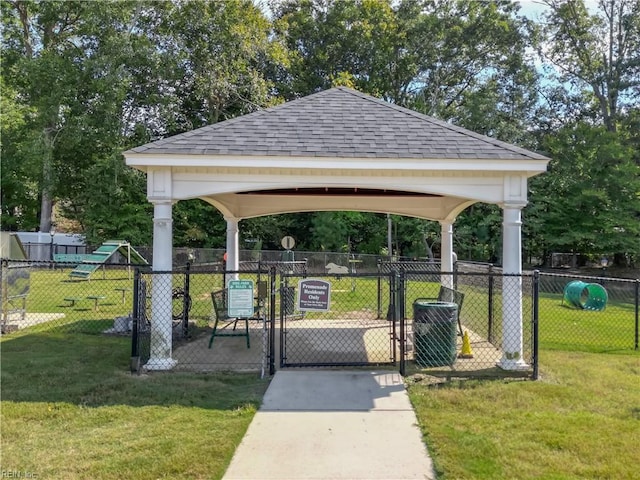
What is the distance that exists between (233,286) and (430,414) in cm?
311

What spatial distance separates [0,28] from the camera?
91.6 ft

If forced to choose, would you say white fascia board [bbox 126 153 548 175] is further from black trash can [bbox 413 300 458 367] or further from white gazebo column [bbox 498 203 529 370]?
black trash can [bbox 413 300 458 367]

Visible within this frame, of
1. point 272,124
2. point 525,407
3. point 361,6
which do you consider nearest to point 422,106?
point 361,6

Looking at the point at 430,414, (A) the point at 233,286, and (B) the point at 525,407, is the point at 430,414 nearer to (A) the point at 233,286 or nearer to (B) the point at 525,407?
(B) the point at 525,407

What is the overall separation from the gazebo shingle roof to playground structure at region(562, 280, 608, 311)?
878 cm

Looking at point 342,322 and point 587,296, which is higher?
point 587,296

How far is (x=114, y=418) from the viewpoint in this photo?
4.84 meters

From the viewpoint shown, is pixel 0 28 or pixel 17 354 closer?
pixel 17 354

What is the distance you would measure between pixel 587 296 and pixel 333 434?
1285cm

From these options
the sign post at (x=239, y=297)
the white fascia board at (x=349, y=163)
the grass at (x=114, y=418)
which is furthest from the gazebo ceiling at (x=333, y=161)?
the grass at (x=114, y=418)

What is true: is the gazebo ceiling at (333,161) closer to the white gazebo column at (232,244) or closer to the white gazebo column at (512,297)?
the white gazebo column at (512,297)

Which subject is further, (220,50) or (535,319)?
(220,50)

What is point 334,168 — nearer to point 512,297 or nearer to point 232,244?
point 512,297

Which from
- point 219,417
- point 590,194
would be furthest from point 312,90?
point 219,417
